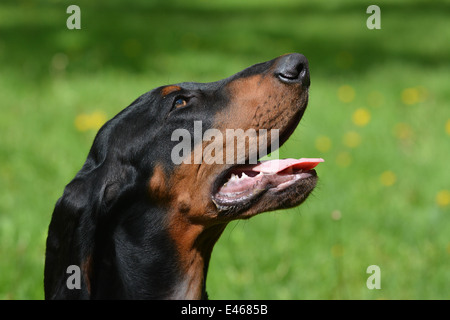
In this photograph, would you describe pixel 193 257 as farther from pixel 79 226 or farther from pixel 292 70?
pixel 292 70

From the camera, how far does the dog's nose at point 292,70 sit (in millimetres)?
2770

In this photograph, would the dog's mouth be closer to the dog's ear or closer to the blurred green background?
the dog's ear

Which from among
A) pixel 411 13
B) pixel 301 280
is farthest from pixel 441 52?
pixel 301 280

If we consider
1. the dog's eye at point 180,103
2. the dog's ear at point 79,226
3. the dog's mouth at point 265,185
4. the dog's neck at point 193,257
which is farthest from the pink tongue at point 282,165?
the dog's ear at point 79,226

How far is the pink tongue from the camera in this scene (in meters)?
2.84

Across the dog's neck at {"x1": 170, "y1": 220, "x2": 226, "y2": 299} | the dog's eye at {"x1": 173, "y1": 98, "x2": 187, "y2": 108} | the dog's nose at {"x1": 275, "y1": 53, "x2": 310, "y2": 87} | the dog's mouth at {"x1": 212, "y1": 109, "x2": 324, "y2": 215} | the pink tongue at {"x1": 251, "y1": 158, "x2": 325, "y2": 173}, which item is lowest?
the dog's neck at {"x1": 170, "y1": 220, "x2": 226, "y2": 299}

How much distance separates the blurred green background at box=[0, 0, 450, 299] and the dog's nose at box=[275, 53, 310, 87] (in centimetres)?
93

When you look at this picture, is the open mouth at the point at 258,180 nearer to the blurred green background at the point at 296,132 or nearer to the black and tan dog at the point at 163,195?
the black and tan dog at the point at 163,195

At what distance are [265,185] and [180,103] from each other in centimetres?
56

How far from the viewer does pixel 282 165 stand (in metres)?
2.85

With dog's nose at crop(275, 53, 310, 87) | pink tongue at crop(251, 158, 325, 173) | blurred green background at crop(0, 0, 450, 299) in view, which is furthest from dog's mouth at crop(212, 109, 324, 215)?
blurred green background at crop(0, 0, 450, 299)

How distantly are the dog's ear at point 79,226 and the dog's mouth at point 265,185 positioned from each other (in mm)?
410

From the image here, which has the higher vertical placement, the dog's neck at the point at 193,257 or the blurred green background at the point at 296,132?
the blurred green background at the point at 296,132
